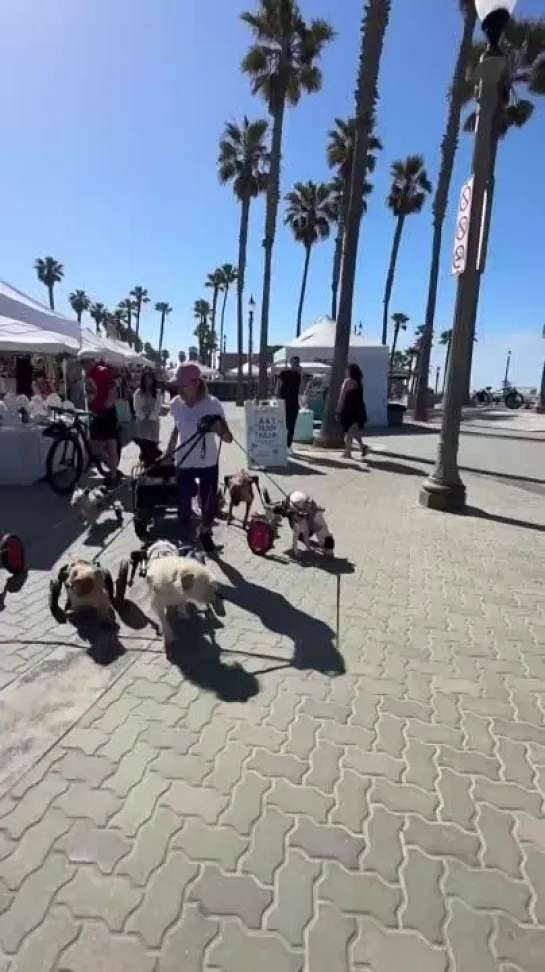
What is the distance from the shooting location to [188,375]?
517 cm

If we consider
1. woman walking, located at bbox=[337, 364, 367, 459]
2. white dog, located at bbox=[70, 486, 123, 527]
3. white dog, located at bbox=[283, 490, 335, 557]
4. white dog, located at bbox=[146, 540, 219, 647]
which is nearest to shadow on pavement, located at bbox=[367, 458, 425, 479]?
woman walking, located at bbox=[337, 364, 367, 459]

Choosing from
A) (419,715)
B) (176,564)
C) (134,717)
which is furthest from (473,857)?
(176,564)

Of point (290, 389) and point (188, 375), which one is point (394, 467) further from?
point (188, 375)

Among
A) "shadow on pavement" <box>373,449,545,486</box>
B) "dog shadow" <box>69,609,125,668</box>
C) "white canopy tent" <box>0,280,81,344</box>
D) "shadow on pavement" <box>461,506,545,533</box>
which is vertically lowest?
"dog shadow" <box>69,609,125,668</box>

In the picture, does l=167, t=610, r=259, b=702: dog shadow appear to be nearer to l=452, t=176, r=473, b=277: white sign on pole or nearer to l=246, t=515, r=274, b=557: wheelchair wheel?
l=246, t=515, r=274, b=557: wheelchair wheel

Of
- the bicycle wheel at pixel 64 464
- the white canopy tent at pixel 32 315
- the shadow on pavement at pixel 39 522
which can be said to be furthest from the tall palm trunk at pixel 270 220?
the shadow on pavement at pixel 39 522

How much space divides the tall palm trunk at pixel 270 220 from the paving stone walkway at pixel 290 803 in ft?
64.6

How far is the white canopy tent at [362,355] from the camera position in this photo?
18.1 metres

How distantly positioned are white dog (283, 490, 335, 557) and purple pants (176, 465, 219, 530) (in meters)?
0.70

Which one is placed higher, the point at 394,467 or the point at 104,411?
the point at 104,411

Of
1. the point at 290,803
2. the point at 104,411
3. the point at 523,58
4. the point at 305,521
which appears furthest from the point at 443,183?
the point at 290,803

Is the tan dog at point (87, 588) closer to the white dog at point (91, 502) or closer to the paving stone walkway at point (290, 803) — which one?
the paving stone walkway at point (290, 803)

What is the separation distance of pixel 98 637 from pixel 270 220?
2285 centimetres

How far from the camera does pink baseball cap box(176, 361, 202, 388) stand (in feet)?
17.0
